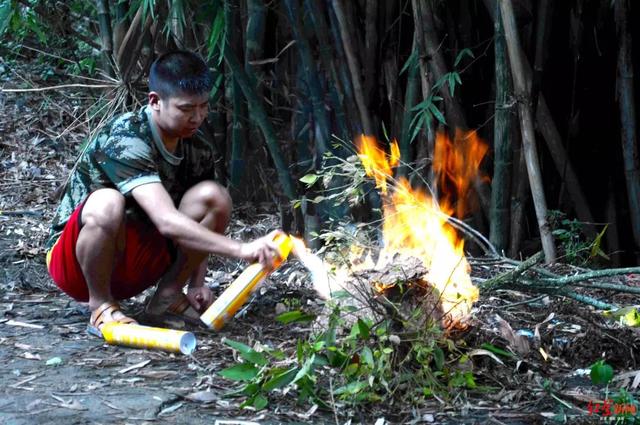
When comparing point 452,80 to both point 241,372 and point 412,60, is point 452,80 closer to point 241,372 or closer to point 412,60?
point 412,60

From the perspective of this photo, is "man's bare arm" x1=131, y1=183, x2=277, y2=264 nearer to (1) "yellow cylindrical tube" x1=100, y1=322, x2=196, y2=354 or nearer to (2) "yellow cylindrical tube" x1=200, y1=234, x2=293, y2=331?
(2) "yellow cylindrical tube" x1=200, y1=234, x2=293, y2=331

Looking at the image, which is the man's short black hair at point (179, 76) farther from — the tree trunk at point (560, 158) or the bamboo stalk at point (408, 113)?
the tree trunk at point (560, 158)

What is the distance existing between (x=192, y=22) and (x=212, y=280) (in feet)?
4.23

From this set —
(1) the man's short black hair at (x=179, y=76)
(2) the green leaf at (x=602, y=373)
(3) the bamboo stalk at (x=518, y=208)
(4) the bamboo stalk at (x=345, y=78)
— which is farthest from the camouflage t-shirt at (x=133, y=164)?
(2) the green leaf at (x=602, y=373)

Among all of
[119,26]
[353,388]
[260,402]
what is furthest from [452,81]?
[119,26]

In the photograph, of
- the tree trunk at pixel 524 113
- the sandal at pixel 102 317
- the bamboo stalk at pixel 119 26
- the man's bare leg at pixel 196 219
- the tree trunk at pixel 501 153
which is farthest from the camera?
the bamboo stalk at pixel 119 26

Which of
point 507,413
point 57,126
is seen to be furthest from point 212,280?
point 57,126

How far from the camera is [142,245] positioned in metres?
3.18

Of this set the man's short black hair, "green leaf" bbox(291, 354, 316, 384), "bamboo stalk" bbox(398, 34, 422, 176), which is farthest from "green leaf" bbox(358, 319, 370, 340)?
"bamboo stalk" bbox(398, 34, 422, 176)

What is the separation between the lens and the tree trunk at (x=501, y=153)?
3552 millimetres

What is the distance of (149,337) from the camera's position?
2861 mm

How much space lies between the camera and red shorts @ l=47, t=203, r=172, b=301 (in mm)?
3104

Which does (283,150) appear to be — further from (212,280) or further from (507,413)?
(507,413)

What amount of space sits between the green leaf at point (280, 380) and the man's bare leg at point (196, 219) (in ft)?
2.87
